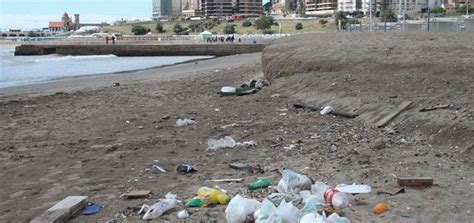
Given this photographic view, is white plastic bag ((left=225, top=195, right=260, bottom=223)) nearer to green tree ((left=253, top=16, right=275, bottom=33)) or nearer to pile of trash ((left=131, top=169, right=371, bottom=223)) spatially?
pile of trash ((left=131, top=169, right=371, bottom=223))

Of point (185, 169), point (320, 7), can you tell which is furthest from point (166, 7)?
point (185, 169)

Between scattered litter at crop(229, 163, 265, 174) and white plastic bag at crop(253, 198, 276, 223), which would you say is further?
scattered litter at crop(229, 163, 265, 174)

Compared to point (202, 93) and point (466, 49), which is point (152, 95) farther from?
point (466, 49)

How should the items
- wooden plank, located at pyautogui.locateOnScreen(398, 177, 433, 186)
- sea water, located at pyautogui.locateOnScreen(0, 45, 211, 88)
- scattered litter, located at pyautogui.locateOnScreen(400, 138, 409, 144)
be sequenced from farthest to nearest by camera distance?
sea water, located at pyautogui.locateOnScreen(0, 45, 211, 88) < scattered litter, located at pyautogui.locateOnScreen(400, 138, 409, 144) < wooden plank, located at pyautogui.locateOnScreen(398, 177, 433, 186)

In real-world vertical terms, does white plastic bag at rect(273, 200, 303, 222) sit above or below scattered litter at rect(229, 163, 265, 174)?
above

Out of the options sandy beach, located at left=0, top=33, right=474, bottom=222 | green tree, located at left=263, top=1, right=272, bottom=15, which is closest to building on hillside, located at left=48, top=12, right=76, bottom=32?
green tree, located at left=263, top=1, right=272, bottom=15

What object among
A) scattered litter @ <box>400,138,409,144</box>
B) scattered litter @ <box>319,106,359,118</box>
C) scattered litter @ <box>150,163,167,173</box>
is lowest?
scattered litter @ <box>150,163,167,173</box>

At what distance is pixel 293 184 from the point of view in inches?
194

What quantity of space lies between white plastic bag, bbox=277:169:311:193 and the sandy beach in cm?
23

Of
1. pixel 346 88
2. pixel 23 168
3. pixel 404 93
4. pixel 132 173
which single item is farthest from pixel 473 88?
pixel 23 168

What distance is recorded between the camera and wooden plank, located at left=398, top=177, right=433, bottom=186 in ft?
15.9

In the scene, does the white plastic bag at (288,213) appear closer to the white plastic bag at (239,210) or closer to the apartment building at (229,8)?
the white plastic bag at (239,210)

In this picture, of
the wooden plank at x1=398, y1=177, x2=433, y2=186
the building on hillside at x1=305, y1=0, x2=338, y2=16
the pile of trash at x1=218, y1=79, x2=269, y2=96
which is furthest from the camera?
→ the building on hillside at x1=305, y1=0, x2=338, y2=16

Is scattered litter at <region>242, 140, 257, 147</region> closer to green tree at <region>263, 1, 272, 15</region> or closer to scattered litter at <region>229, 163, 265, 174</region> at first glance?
scattered litter at <region>229, 163, 265, 174</region>
